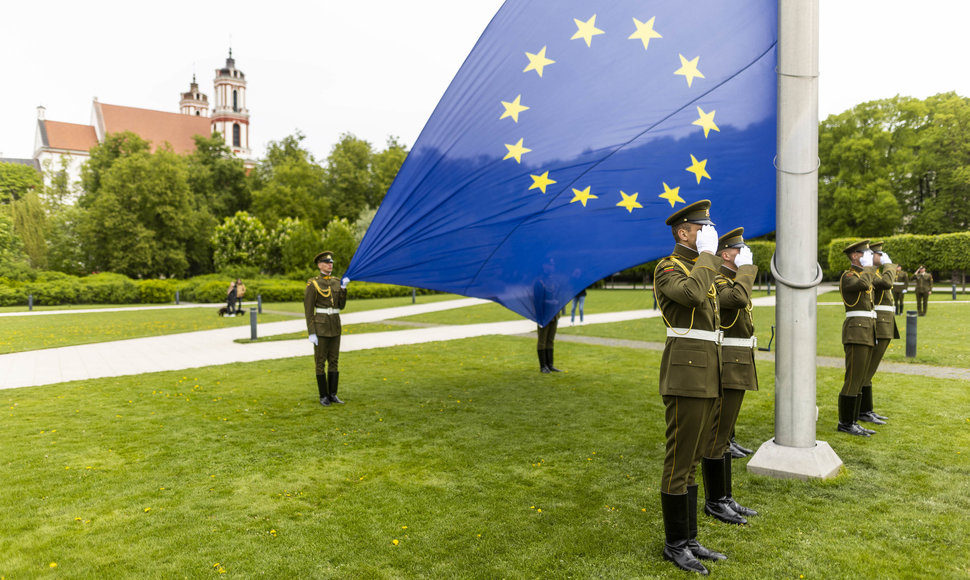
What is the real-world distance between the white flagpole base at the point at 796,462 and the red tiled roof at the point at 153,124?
8697cm

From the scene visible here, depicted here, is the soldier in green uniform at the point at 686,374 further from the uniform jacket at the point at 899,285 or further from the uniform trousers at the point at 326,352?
the uniform jacket at the point at 899,285

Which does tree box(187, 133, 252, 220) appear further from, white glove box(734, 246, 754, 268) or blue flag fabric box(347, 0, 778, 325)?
white glove box(734, 246, 754, 268)

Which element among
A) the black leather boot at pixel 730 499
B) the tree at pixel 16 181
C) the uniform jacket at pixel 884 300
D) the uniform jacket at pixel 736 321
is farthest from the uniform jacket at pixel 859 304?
the tree at pixel 16 181

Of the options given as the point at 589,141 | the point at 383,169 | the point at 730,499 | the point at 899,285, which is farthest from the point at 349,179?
the point at 730,499

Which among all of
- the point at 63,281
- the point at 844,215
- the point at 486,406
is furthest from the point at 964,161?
the point at 63,281

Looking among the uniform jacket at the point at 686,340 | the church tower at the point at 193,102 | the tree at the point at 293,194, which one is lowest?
the uniform jacket at the point at 686,340

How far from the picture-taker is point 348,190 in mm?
61156

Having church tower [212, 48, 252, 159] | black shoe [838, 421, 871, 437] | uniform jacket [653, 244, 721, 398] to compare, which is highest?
church tower [212, 48, 252, 159]

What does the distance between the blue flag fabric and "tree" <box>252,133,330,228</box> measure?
48039mm

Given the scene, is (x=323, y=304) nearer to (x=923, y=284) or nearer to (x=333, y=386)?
(x=333, y=386)

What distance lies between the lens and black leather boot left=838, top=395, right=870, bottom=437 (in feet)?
22.0

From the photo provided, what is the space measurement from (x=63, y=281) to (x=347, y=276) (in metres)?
35.3

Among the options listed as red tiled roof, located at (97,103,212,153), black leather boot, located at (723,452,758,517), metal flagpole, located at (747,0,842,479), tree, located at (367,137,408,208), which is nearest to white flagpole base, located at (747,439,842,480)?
metal flagpole, located at (747,0,842,479)

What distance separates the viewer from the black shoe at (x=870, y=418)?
7.12 metres
